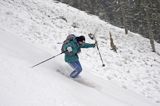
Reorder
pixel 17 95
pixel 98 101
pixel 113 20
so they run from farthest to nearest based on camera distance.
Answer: pixel 113 20
pixel 98 101
pixel 17 95

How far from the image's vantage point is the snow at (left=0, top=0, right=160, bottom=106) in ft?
24.2

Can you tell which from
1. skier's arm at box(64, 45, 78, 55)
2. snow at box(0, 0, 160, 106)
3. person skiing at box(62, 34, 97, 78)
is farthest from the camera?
person skiing at box(62, 34, 97, 78)

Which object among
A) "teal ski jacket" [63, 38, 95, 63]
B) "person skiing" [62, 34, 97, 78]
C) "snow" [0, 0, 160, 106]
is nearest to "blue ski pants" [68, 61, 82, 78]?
"person skiing" [62, 34, 97, 78]

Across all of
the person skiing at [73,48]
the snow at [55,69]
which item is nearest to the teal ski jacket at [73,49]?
the person skiing at [73,48]

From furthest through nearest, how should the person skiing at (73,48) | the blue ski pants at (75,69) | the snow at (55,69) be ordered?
the blue ski pants at (75,69) → the person skiing at (73,48) → the snow at (55,69)

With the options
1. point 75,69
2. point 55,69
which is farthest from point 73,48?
point 55,69

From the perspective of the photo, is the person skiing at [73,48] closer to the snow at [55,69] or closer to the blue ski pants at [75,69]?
the blue ski pants at [75,69]

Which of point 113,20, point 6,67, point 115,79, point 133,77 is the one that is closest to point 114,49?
point 133,77

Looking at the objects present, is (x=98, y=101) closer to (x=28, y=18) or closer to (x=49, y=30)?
(x=49, y=30)

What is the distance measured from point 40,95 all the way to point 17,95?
748mm

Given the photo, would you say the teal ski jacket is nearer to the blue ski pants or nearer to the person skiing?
the person skiing

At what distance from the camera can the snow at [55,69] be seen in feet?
24.2

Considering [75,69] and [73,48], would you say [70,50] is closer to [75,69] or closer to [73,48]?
[73,48]

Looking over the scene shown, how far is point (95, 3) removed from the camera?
47.3 metres
